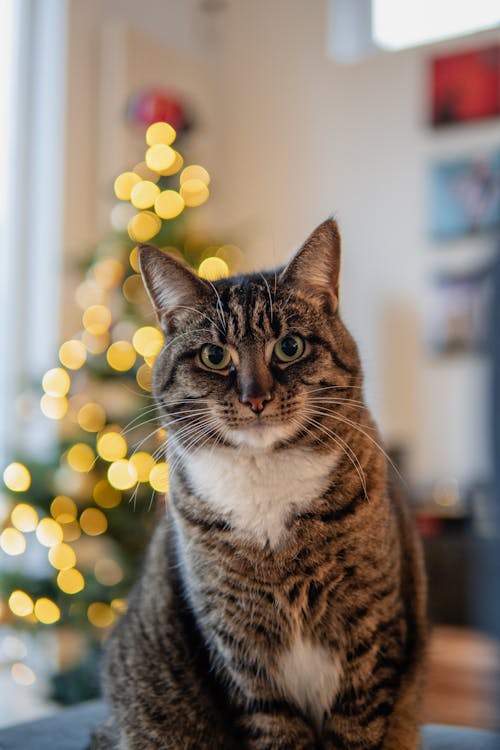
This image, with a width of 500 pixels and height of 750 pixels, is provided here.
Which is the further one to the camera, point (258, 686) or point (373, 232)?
point (373, 232)

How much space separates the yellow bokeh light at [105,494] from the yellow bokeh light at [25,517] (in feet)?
0.85

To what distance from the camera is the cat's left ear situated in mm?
1243

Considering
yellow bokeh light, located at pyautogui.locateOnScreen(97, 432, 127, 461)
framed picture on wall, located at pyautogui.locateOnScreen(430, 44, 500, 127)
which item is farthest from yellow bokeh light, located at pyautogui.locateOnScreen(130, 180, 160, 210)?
framed picture on wall, located at pyautogui.locateOnScreen(430, 44, 500, 127)

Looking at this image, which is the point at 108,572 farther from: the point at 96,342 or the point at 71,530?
the point at 96,342

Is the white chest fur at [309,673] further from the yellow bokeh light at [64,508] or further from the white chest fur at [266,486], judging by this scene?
the yellow bokeh light at [64,508]

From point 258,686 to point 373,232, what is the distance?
130 inches

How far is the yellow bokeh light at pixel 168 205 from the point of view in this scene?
9.89 ft

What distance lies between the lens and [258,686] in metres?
1.18

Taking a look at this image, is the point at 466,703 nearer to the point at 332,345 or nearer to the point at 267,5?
the point at 332,345

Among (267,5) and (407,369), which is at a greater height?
(267,5)

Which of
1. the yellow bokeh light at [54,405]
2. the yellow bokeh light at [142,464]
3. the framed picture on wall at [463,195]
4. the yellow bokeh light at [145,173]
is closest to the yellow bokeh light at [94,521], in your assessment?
the yellow bokeh light at [142,464]

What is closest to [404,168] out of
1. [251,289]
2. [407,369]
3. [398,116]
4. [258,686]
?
[398,116]

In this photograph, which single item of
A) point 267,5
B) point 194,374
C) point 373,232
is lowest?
point 194,374

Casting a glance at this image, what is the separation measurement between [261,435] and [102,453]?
1.71 metres
